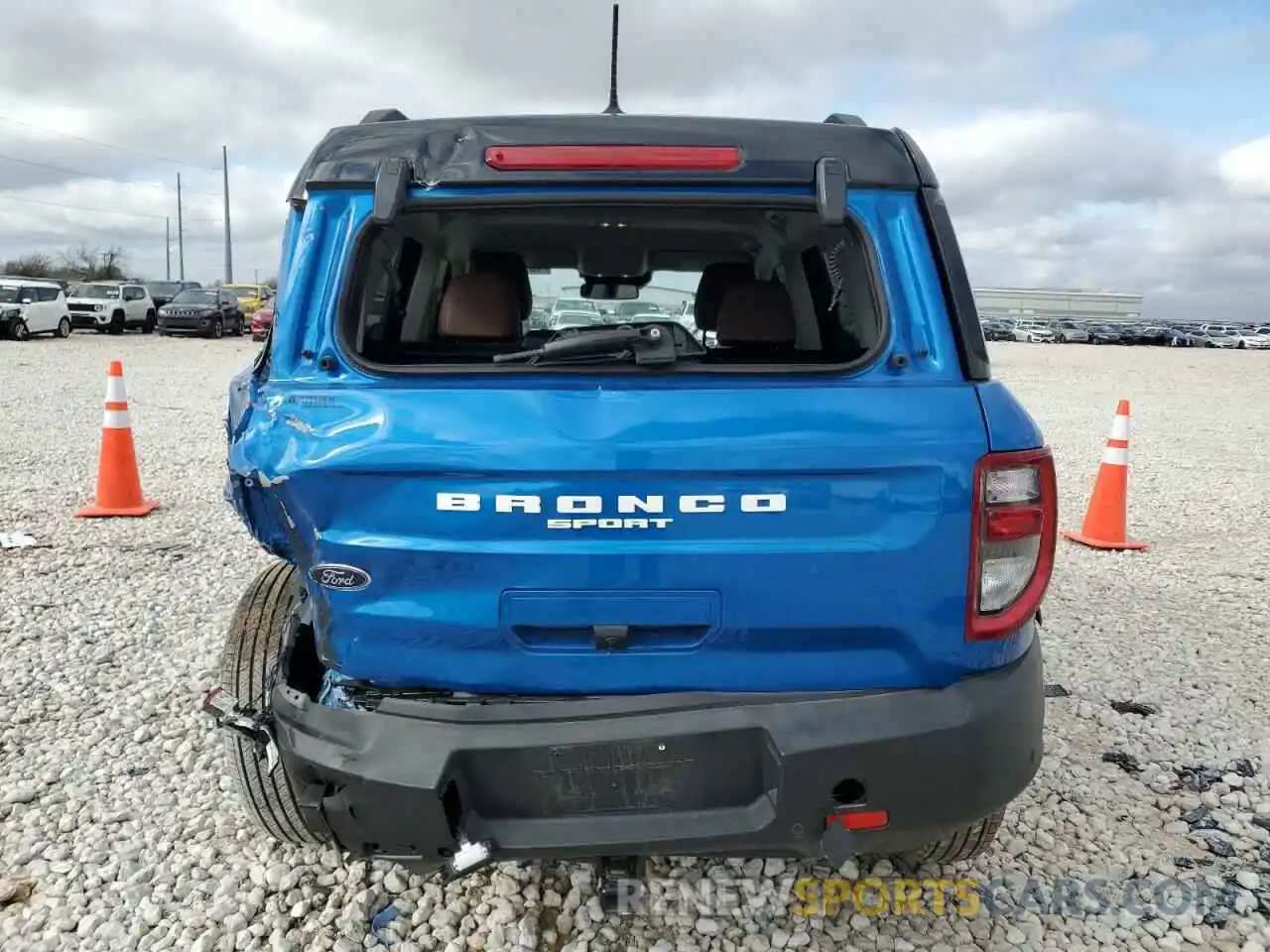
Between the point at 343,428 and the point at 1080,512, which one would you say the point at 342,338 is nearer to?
the point at 343,428

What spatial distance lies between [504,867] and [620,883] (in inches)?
17.4

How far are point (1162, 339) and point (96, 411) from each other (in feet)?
217

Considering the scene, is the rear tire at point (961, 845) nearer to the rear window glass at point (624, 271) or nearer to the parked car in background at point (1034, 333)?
the rear window glass at point (624, 271)

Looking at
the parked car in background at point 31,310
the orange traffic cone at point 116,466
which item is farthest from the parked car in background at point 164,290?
the orange traffic cone at point 116,466

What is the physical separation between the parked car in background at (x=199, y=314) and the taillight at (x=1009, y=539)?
3112 centimetres

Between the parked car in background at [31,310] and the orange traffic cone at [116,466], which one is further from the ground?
the parked car in background at [31,310]

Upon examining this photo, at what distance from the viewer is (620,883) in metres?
2.55

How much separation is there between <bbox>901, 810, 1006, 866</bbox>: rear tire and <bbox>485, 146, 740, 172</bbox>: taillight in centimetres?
179

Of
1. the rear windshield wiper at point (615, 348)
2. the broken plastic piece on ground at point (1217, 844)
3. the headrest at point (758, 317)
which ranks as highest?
the headrest at point (758, 317)

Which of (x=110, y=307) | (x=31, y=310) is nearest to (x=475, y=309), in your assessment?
(x=31, y=310)

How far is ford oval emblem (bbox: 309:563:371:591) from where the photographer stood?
6.75 feet

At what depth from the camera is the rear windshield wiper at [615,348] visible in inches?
81.4

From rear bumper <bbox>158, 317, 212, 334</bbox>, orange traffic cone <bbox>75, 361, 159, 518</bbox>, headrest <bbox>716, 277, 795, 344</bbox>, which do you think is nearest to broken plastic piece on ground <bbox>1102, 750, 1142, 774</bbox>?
headrest <bbox>716, 277, 795, 344</bbox>

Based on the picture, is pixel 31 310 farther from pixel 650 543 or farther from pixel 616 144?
pixel 650 543
